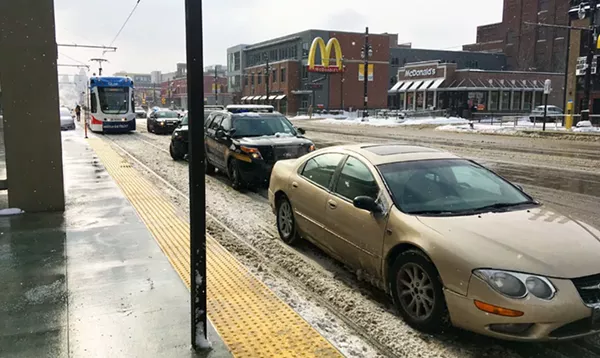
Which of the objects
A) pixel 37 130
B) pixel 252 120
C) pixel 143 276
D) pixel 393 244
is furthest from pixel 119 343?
pixel 252 120

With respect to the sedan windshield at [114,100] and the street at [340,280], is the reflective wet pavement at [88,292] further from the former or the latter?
the sedan windshield at [114,100]

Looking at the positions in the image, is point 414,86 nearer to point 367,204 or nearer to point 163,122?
point 163,122

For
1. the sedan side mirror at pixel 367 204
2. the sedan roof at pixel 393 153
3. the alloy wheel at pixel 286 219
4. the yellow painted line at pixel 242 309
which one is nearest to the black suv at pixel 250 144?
the yellow painted line at pixel 242 309

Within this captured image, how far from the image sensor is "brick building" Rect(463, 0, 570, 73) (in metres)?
79.2

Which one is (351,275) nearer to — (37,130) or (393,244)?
(393,244)

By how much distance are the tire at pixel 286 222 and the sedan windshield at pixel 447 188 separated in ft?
6.04

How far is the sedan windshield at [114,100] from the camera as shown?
2995cm

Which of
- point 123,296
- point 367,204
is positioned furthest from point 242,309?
point 367,204

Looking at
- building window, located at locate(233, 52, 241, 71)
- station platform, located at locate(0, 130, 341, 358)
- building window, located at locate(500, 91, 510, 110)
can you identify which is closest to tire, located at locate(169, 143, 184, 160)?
station platform, located at locate(0, 130, 341, 358)

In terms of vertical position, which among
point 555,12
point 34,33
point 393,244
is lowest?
point 393,244

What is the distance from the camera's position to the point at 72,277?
17.1ft

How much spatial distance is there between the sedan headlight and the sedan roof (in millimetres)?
1967

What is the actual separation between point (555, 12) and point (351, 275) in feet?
283

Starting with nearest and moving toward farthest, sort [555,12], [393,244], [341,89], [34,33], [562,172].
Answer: [393,244] → [34,33] → [562,172] → [341,89] → [555,12]
